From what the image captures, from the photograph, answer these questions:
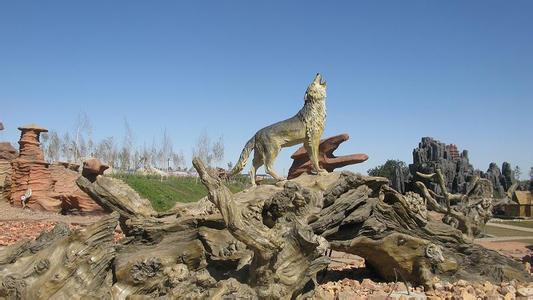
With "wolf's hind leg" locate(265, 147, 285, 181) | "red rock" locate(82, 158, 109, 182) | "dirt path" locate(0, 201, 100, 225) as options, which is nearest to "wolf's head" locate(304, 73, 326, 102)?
"wolf's hind leg" locate(265, 147, 285, 181)

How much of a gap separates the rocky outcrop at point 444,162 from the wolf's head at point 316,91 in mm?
29337

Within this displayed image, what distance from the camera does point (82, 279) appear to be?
155 inches

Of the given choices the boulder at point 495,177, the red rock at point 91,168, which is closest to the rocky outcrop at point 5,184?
the red rock at point 91,168

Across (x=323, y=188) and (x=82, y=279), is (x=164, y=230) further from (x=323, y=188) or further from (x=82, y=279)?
(x=323, y=188)

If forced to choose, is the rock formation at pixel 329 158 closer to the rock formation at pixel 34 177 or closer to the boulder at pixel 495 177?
the rock formation at pixel 34 177

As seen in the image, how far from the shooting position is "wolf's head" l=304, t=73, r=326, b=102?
7.11 meters

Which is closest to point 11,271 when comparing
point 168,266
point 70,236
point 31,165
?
point 70,236

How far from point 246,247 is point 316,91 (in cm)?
350

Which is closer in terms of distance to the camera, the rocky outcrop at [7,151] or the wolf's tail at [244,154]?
the wolf's tail at [244,154]

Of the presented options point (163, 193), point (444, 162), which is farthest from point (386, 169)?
point (163, 193)

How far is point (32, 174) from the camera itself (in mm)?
19266

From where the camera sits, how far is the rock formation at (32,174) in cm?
1856

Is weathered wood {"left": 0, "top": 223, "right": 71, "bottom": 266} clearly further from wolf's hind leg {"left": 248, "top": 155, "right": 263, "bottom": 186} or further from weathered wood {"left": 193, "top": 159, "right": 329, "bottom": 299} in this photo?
wolf's hind leg {"left": 248, "top": 155, "right": 263, "bottom": 186}

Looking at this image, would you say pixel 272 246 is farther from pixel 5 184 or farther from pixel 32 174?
pixel 5 184
